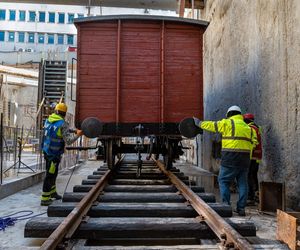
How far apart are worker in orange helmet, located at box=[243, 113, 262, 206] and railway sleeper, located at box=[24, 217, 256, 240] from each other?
2653 millimetres

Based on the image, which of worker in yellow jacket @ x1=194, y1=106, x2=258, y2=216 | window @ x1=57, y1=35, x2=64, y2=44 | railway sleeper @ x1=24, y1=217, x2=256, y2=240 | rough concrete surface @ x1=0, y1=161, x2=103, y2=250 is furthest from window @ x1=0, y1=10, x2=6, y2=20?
railway sleeper @ x1=24, y1=217, x2=256, y2=240

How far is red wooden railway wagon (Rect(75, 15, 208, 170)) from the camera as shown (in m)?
7.21

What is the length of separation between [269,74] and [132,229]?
461 cm

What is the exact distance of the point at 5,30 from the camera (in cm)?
5578

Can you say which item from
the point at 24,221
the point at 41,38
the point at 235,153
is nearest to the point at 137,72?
the point at 235,153

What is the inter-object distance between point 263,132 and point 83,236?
4854 mm

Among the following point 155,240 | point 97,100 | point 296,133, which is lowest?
point 155,240

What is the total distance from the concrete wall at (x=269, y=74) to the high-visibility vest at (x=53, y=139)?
4.11m

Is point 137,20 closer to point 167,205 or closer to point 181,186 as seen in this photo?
point 181,186

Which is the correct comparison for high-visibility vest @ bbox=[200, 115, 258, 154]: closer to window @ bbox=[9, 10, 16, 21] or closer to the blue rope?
the blue rope

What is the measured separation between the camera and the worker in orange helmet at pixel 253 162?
263 inches

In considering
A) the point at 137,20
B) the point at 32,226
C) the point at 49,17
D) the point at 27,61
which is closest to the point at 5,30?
the point at 49,17

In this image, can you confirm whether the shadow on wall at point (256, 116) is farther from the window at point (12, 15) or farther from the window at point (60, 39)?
the window at point (12, 15)

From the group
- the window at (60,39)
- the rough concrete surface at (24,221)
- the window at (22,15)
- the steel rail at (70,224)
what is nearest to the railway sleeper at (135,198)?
the steel rail at (70,224)
